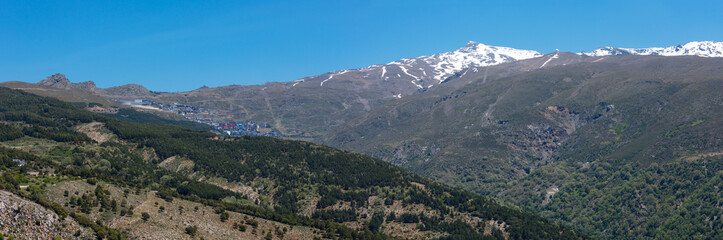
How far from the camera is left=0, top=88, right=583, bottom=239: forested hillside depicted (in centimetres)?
9152

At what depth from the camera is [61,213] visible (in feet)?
239

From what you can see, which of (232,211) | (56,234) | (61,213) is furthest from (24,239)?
(232,211)

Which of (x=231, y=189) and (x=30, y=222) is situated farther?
(x=231, y=189)

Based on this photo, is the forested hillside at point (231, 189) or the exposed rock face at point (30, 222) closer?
the exposed rock face at point (30, 222)

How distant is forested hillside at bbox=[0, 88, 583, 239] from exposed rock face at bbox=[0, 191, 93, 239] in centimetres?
702

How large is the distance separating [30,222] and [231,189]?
9272 cm

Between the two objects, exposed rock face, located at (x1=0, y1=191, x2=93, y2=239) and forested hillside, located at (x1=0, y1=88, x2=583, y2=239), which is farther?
forested hillside, located at (x1=0, y1=88, x2=583, y2=239)

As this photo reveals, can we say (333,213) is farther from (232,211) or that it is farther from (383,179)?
(232,211)

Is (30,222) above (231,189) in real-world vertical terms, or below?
above

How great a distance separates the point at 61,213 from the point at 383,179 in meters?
111

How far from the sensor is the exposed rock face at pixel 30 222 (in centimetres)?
6328

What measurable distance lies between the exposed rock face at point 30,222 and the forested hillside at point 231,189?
702 centimetres

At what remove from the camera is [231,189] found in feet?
519

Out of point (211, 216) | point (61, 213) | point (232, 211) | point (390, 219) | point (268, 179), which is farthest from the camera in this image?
point (268, 179)
